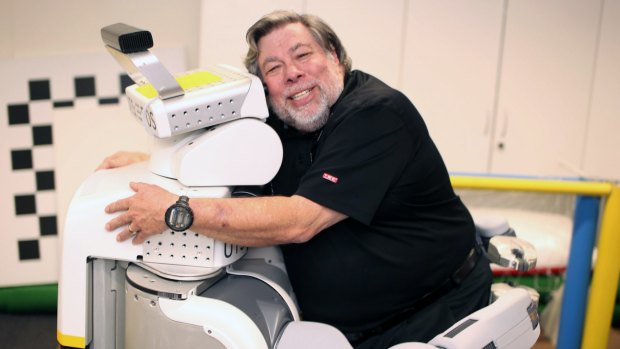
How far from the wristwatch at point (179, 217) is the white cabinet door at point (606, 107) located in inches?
96.8

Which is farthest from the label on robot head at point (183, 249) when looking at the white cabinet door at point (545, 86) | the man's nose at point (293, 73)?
the white cabinet door at point (545, 86)

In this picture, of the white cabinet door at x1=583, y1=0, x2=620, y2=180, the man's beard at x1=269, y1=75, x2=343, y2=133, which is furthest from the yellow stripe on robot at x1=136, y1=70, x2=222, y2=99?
the white cabinet door at x1=583, y1=0, x2=620, y2=180

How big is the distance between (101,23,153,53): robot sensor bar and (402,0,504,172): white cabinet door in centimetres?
186

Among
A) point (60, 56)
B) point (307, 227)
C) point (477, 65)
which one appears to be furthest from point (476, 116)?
point (60, 56)

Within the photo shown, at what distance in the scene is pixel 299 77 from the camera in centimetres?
172

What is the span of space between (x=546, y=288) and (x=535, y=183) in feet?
2.88

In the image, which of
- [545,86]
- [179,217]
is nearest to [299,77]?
[179,217]

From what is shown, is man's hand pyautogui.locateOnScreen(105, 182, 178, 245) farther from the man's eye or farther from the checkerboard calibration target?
the checkerboard calibration target

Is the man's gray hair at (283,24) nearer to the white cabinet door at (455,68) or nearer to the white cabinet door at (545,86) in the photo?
the white cabinet door at (455,68)

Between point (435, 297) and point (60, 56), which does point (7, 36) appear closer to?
point (60, 56)

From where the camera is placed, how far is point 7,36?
294cm

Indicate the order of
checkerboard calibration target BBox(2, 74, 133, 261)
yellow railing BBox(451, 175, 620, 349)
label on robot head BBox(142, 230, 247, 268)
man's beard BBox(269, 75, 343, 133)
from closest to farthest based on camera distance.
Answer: label on robot head BBox(142, 230, 247, 268) → man's beard BBox(269, 75, 343, 133) → yellow railing BBox(451, 175, 620, 349) → checkerboard calibration target BBox(2, 74, 133, 261)

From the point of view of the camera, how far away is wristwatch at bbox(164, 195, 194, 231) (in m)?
1.33

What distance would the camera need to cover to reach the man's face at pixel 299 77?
5.61 ft
